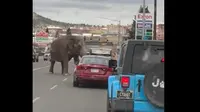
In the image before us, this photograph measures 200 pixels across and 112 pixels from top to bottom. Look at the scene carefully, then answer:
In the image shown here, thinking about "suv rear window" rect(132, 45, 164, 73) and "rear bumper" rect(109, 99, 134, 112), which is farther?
"suv rear window" rect(132, 45, 164, 73)

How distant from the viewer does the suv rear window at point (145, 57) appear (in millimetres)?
8142

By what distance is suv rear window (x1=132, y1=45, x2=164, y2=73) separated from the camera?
8.14m

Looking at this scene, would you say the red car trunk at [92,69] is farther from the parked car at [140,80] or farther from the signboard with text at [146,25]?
the signboard with text at [146,25]

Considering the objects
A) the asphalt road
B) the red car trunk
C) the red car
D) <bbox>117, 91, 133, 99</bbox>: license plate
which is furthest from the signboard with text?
<bbox>117, 91, 133, 99</bbox>: license plate

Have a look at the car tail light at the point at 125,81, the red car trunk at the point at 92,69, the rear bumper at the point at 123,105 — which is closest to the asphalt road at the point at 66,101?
the red car trunk at the point at 92,69

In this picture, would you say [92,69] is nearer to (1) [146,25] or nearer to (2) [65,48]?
(2) [65,48]

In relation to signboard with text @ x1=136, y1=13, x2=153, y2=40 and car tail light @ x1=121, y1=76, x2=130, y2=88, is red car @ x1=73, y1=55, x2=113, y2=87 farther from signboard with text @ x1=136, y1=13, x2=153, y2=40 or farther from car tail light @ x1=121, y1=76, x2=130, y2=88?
signboard with text @ x1=136, y1=13, x2=153, y2=40

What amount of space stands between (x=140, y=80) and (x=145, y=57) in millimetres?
597

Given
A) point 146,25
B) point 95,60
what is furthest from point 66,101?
point 146,25

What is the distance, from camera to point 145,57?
825 centimetres
